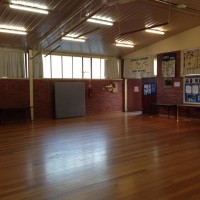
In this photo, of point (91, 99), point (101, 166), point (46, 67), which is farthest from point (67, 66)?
point (101, 166)

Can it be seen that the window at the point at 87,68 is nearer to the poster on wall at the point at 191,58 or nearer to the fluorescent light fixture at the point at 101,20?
the fluorescent light fixture at the point at 101,20

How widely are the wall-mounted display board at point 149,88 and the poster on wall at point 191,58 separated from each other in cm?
196

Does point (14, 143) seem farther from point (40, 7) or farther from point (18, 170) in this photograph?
point (40, 7)

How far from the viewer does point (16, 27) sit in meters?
7.37

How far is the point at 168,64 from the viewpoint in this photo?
10.2m

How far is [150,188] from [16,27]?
20.9 ft

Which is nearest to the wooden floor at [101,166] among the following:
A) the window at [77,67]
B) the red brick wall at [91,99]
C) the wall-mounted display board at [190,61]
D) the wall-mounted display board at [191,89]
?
the wall-mounted display board at [191,89]

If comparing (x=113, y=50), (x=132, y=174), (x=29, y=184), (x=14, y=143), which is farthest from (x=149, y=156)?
(x=113, y=50)

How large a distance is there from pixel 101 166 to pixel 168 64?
7.33m

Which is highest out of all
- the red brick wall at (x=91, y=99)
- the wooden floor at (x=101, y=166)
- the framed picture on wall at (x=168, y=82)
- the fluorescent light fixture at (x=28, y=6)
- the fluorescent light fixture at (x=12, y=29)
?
the fluorescent light fixture at (x=28, y=6)

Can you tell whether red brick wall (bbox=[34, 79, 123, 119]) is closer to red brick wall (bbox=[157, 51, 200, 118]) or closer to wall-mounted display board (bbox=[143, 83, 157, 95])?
wall-mounted display board (bbox=[143, 83, 157, 95])

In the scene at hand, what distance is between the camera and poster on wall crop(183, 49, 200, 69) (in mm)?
8970

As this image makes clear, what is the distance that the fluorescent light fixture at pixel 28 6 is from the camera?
18.7 feet

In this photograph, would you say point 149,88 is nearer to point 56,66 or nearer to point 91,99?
point 91,99
